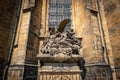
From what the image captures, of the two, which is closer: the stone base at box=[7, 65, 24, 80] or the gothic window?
the stone base at box=[7, 65, 24, 80]

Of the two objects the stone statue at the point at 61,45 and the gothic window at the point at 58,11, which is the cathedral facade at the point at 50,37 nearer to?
the gothic window at the point at 58,11

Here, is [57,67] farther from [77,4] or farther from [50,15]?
[77,4]

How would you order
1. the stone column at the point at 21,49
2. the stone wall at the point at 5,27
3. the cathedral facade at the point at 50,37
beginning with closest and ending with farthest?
the stone column at the point at 21,49
the cathedral facade at the point at 50,37
the stone wall at the point at 5,27

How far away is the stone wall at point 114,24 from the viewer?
274 inches

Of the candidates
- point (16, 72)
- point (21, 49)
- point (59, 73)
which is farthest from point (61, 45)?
point (16, 72)

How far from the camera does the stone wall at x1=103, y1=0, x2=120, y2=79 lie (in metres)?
6.95

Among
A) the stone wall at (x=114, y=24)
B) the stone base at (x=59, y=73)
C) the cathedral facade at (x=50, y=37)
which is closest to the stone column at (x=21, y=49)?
the cathedral facade at (x=50, y=37)

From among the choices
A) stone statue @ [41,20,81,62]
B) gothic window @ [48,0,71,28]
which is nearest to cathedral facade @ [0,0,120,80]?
gothic window @ [48,0,71,28]

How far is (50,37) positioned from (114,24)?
3.72 meters

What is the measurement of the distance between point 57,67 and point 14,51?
2.54 meters

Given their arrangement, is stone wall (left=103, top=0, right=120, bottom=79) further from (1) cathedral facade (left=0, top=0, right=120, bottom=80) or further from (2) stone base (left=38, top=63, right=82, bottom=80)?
(2) stone base (left=38, top=63, right=82, bottom=80)

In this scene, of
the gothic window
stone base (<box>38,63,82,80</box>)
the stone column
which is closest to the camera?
stone base (<box>38,63,82,80</box>)

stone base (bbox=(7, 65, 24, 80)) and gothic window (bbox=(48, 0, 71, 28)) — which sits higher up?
gothic window (bbox=(48, 0, 71, 28))

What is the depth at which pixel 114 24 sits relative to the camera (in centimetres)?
745
